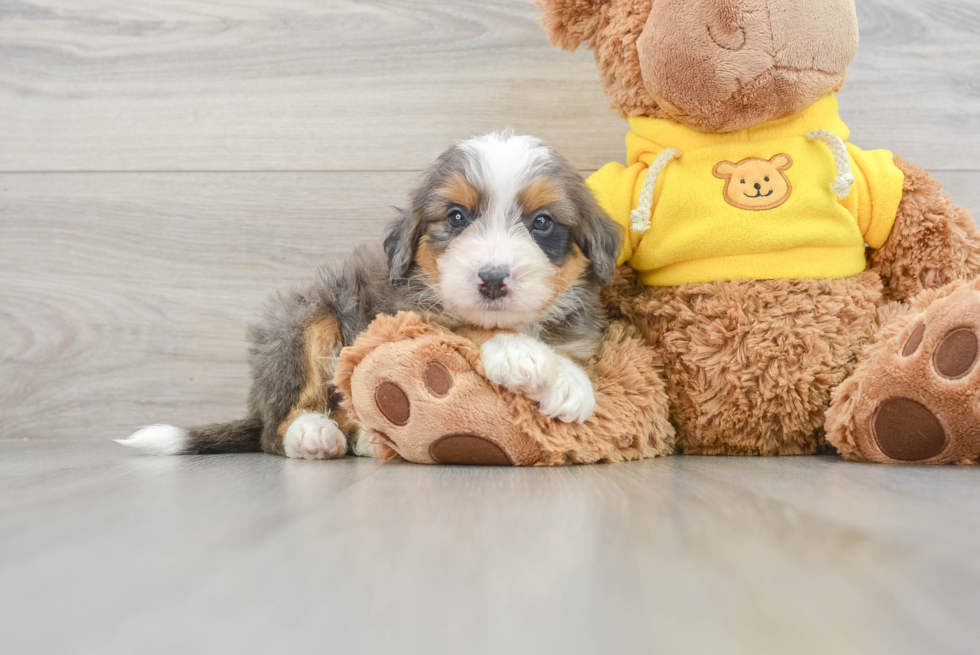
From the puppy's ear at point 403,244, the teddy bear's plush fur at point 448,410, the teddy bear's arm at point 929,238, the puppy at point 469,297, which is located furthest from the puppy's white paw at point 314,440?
the teddy bear's arm at point 929,238

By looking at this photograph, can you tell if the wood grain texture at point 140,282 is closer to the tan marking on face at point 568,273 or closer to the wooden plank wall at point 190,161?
the wooden plank wall at point 190,161

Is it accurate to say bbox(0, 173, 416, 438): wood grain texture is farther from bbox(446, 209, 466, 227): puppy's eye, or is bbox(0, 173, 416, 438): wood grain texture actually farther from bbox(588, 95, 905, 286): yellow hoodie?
bbox(588, 95, 905, 286): yellow hoodie

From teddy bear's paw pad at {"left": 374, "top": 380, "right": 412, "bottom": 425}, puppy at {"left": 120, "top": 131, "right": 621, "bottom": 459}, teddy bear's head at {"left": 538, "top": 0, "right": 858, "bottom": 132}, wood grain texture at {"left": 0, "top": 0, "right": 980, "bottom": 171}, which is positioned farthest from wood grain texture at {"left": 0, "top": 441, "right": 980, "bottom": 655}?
wood grain texture at {"left": 0, "top": 0, "right": 980, "bottom": 171}

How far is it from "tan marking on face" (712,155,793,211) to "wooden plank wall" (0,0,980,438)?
0.66 metres

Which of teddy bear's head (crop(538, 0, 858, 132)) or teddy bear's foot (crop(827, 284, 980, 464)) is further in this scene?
teddy bear's head (crop(538, 0, 858, 132))

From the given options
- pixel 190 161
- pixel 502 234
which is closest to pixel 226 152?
pixel 190 161

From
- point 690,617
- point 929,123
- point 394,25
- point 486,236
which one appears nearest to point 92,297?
point 394,25

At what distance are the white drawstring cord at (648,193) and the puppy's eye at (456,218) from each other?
14.6 inches

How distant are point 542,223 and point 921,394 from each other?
0.76 meters

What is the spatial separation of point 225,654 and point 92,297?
207 cm

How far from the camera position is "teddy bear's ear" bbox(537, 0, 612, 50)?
161 cm

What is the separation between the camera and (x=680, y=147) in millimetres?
1575

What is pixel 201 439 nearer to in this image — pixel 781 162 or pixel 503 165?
pixel 503 165

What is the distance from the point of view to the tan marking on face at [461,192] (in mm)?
1451
